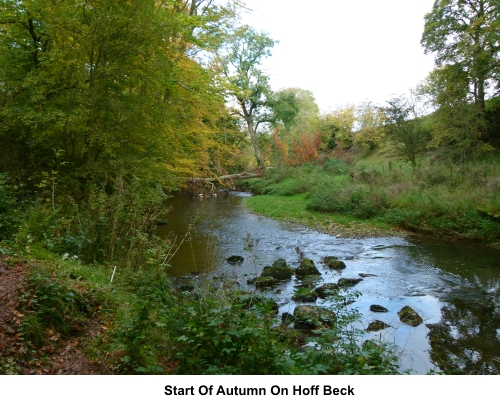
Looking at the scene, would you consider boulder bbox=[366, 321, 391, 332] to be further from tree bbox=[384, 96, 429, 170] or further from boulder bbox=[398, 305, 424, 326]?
tree bbox=[384, 96, 429, 170]

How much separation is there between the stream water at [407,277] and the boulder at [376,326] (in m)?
0.10

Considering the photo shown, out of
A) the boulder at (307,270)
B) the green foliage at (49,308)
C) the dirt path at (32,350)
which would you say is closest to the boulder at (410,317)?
the boulder at (307,270)

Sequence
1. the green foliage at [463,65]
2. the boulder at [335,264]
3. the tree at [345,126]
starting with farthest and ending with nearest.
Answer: the tree at [345,126] < the green foliage at [463,65] < the boulder at [335,264]

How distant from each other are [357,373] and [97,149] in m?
8.14

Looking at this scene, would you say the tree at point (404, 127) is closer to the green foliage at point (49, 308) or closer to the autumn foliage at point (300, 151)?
the autumn foliage at point (300, 151)

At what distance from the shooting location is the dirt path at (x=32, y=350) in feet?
11.5

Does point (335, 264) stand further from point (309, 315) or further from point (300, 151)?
point (300, 151)

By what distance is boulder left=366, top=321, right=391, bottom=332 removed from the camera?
614 centimetres

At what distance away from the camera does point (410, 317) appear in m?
6.58

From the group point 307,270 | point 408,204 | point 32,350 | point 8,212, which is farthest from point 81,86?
point 408,204

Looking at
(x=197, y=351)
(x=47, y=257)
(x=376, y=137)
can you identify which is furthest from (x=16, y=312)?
(x=376, y=137)

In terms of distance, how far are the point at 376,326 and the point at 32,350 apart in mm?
5249

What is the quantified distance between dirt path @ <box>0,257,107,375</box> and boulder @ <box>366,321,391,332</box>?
4438 millimetres

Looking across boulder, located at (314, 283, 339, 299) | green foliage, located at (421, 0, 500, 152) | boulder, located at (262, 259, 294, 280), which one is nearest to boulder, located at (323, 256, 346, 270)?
boulder, located at (262, 259, 294, 280)
